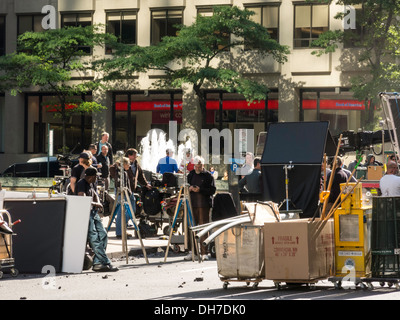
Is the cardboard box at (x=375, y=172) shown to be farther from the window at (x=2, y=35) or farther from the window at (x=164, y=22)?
the window at (x=2, y=35)

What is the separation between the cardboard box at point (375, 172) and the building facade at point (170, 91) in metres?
19.2

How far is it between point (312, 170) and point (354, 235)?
20.7ft

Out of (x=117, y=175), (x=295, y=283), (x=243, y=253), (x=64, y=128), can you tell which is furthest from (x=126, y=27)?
(x=295, y=283)

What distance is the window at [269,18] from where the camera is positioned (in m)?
46.0

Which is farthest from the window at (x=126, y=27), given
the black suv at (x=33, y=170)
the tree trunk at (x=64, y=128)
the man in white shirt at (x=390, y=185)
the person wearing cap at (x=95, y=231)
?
the person wearing cap at (x=95, y=231)

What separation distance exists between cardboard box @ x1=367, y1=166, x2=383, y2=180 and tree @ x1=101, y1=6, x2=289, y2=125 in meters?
17.2

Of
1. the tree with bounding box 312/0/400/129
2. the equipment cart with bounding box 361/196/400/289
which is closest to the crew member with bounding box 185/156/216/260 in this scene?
the equipment cart with bounding box 361/196/400/289

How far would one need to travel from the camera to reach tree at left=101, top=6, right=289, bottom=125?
4206cm

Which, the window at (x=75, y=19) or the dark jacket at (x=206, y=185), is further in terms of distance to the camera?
the window at (x=75, y=19)

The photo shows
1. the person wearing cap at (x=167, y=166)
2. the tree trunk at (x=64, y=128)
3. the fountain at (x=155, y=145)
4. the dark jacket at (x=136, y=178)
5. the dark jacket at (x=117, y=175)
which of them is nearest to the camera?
the dark jacket at (x=117, y=175)

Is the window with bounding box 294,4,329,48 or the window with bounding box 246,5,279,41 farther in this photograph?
the window with bounding box 246,5,279,41

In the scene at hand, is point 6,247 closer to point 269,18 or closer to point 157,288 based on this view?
point 157,288

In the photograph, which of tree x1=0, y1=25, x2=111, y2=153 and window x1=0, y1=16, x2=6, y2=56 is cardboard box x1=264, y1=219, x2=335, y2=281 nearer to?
tree x1=0, y1=25, x2=111, y2=153
